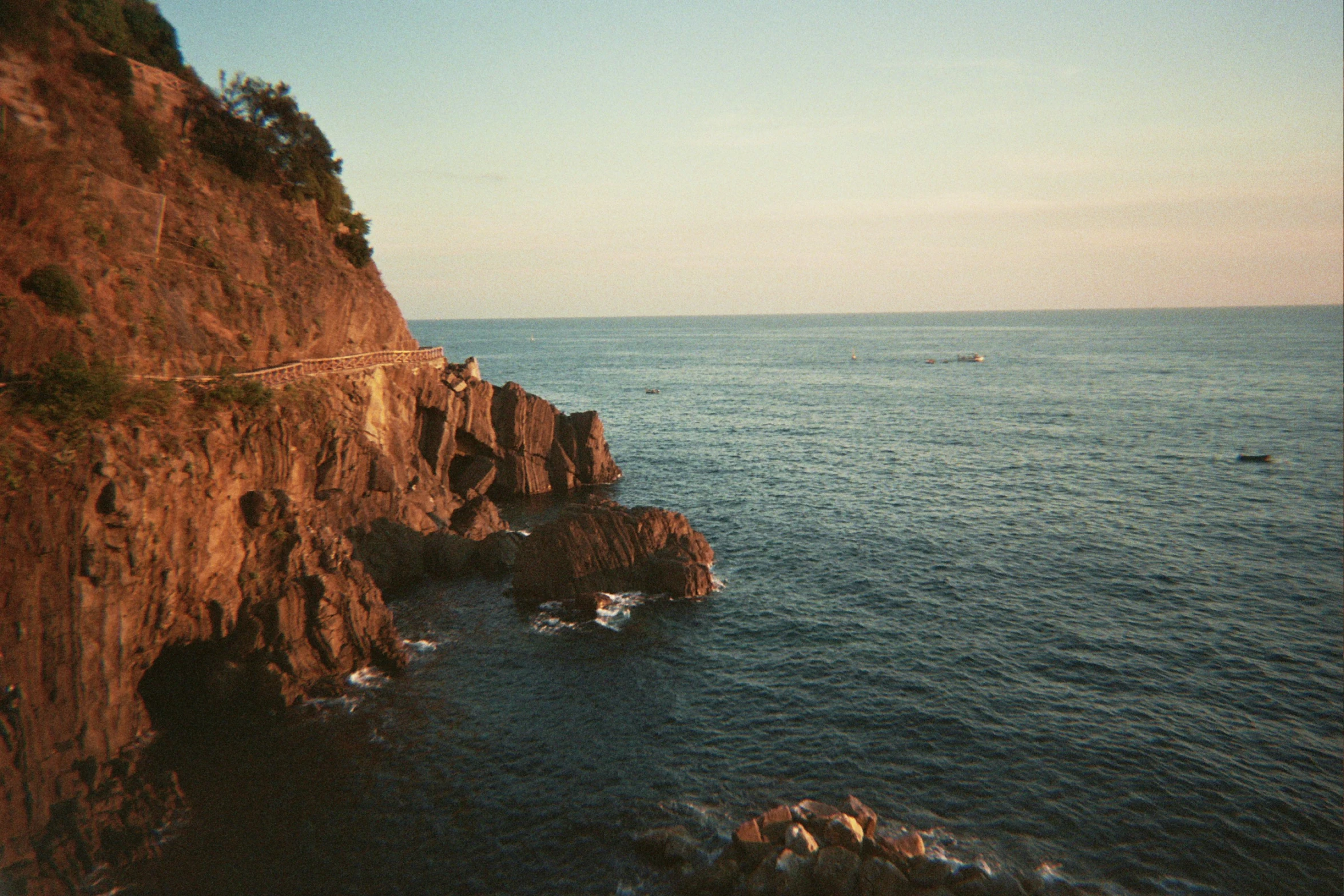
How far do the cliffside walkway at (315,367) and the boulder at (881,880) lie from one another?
119ft

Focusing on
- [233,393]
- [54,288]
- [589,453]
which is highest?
[54,288]

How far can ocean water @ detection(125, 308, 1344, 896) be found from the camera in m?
25.4

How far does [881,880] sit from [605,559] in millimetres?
28067

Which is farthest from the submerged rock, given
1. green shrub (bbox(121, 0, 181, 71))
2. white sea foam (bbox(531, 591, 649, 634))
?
green shrub (bbox(121, 0, 181, 71))

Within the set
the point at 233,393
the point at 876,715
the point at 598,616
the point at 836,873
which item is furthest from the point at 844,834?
the point at 233,393

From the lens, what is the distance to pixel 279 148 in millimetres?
53812

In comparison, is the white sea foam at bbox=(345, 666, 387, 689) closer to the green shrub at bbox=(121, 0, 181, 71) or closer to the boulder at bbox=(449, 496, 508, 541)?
the boulder at bbox=(449, 496, 508, 541)

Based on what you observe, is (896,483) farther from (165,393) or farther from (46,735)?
(46,735)

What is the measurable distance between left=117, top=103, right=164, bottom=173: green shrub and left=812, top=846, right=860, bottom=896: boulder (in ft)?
165

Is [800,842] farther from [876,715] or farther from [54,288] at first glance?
[54,288]

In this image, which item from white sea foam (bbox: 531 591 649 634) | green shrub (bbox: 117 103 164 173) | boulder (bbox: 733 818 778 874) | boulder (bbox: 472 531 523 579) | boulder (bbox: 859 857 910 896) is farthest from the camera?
boulder (bbox: 472 531 523 579)

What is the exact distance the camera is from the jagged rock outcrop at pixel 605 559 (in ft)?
153

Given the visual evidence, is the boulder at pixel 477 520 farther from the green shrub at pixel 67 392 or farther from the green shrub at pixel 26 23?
the green shrub at pixel 26 23

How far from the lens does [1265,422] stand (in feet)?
336
